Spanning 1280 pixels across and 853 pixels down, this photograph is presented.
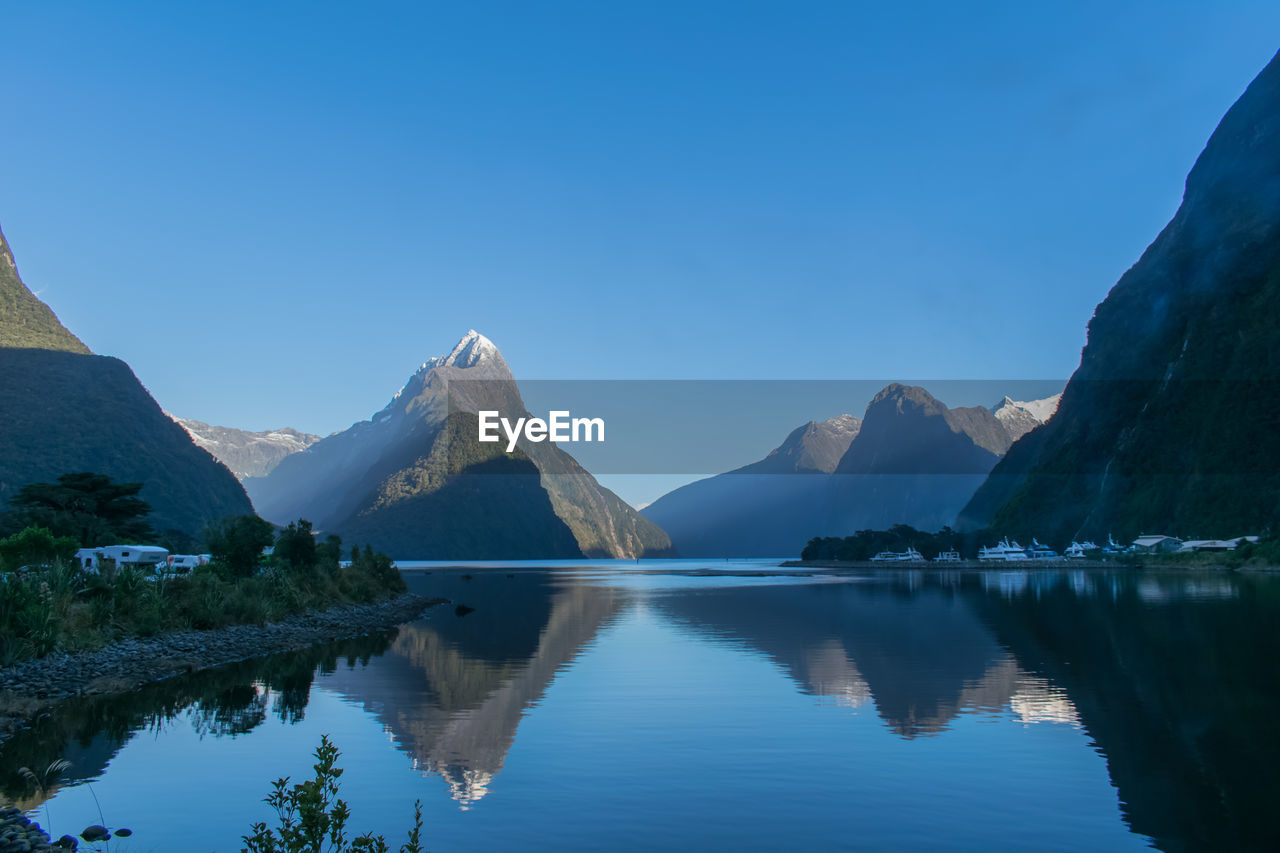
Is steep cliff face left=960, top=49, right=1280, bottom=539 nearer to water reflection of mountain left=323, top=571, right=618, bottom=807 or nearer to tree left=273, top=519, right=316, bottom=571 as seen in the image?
water reflection of mountain left=323, top=571, right=618, bottom=807

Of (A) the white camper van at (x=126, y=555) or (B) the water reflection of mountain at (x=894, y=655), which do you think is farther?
(A) the white camper van at (x=126, y=555)

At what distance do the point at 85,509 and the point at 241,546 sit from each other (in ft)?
88.3

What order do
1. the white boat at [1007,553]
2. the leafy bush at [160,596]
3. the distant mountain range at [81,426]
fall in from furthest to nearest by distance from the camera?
the white boat at [1007,553], the distant mountain range at [81,426], the leafy bush at [160,596]

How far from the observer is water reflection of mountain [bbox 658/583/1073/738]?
84.4ft

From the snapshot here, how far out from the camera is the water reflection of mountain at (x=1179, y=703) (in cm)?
1513

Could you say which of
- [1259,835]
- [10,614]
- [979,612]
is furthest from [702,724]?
[979,612]

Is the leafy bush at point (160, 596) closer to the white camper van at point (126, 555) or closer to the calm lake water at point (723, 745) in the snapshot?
the white camper van at point (126, 555)

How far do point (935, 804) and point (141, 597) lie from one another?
36204mm

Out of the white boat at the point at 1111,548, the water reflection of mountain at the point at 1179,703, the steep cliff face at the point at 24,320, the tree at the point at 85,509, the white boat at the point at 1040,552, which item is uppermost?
the steep cliff face at the point at 24,320

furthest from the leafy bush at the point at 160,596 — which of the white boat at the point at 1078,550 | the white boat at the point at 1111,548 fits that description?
the white boat at the point at 1078,550

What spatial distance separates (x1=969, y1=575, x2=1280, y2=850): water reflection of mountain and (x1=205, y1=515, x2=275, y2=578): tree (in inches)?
1919

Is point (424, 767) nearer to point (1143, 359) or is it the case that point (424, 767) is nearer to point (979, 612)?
point (979, 612)

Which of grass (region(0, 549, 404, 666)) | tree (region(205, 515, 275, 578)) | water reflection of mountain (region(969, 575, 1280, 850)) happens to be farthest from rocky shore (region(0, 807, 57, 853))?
tree (region(205, 515, 275, 578))

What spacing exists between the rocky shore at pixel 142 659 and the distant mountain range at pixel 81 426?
283 feet
